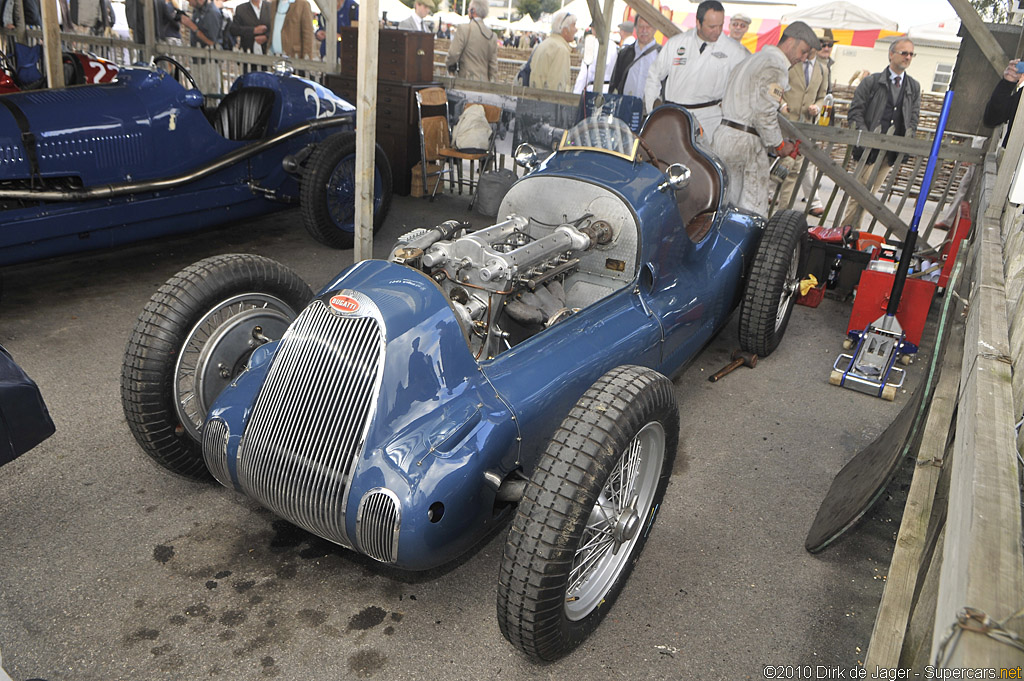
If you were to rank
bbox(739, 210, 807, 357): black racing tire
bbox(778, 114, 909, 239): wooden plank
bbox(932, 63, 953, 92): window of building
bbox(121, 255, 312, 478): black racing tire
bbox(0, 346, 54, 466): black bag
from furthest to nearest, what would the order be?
1. bbox(932, 63, 953, 92): window of building
2. bbox(778, 114, 909, 239): wooden plank
3. bbox(739, 210, 807, 357): black racing tire
4. bbox(121, 255, 312, 478): black racing tire
5. bbox(0, 346, 54, 466): black bag

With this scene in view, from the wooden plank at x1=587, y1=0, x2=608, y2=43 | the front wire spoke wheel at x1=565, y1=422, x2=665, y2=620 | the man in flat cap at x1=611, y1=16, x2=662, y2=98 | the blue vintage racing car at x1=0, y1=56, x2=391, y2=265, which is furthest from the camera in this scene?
the man in flat cap at x1=611, y1=16, x2=662, y2=98

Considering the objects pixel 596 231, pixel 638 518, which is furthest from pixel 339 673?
pixel 596 231

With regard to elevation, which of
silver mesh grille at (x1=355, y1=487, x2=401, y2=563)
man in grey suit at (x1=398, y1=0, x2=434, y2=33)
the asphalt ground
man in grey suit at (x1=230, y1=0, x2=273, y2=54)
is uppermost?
man in grey suit at (x1=398, y1=0, x2=434, y2=33)

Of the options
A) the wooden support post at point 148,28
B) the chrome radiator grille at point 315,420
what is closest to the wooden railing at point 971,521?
the chrome radiator grille at point 315,420

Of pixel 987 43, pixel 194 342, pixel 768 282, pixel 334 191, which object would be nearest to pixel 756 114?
pixel 768 282

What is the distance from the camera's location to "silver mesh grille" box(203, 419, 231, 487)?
263 centimetres

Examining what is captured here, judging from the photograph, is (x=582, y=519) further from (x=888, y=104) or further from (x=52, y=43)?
(x=888, y=104)

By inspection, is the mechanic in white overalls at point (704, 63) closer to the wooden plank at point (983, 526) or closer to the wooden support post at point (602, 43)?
the wooden support post at point (602, 43)

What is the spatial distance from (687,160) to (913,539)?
303 cm

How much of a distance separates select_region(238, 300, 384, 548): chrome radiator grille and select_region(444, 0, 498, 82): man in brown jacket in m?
7.89

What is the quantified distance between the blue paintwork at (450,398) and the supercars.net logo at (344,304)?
0.06 metres

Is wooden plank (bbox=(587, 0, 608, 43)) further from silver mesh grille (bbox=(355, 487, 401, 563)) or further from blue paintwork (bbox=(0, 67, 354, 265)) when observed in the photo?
silver mesh grille (bbox=(355, 487, 401, 563))

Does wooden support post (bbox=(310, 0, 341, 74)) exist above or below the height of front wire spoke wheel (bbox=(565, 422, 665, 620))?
above

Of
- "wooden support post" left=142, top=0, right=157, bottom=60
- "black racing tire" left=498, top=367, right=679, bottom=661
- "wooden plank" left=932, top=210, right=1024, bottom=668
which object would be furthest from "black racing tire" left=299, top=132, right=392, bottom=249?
"wooden support post" left=142, top=0, right=157, bottom=60
